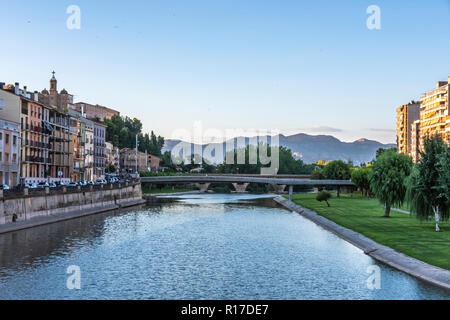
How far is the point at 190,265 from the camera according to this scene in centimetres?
4200

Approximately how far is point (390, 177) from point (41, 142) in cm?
7266

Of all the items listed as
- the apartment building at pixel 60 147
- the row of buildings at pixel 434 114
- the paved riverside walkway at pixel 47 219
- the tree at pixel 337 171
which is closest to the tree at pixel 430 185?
the paved riverside walkway at pixel 47 219

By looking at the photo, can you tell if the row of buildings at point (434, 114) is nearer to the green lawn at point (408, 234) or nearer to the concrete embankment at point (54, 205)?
the green lawn at point (408, 234)

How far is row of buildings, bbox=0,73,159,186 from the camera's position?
287 feet

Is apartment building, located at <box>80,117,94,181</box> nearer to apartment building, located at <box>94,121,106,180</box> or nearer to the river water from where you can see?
apartment building, located at <box>94,121,106,180</box>

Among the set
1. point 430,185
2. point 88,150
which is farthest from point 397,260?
point 88,150

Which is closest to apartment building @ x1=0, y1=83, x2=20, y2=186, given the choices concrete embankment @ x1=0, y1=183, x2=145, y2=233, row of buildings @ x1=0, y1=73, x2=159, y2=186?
row of buildings @ x1=0, y1=73, x2=159, y2=186

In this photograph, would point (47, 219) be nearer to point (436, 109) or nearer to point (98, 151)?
point (98, 151)

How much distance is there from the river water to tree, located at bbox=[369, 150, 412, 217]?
37.1 feet

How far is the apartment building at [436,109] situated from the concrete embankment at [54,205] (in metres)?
105

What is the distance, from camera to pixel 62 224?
70062mm

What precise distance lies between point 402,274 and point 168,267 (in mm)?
17829
